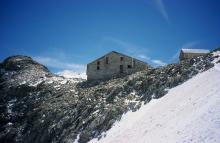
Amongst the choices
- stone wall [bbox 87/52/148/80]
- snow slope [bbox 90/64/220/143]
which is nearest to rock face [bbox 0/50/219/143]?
snow slope [bbox 90/64/220/143]

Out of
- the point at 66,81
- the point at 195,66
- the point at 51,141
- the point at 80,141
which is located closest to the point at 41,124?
the point at 51,141

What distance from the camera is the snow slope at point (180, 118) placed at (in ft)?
70.7

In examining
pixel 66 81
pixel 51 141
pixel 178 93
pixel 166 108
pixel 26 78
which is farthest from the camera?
pixel 26 78

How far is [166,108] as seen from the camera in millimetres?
31688

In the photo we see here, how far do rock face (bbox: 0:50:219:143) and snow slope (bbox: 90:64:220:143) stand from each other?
2.80 metres

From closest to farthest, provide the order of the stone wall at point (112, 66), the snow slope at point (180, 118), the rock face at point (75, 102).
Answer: the snow slope at point (180, 118), the rock face at point (75, 102), the stone wall at point (112, 66)

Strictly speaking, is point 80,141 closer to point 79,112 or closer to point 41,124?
point 79,112

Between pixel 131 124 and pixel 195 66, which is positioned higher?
pixel 195 66

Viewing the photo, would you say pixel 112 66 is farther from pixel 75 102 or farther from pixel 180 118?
pixel 180 118

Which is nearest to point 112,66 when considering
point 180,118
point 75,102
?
point 75,102

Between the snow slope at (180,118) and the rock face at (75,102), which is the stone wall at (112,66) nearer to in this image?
the rock face at (75,102)

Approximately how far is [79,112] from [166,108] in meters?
20.8

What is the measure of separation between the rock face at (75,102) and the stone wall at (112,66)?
4.47 metres

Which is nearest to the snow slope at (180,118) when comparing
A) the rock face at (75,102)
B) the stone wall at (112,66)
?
the rock face at (75,102)
